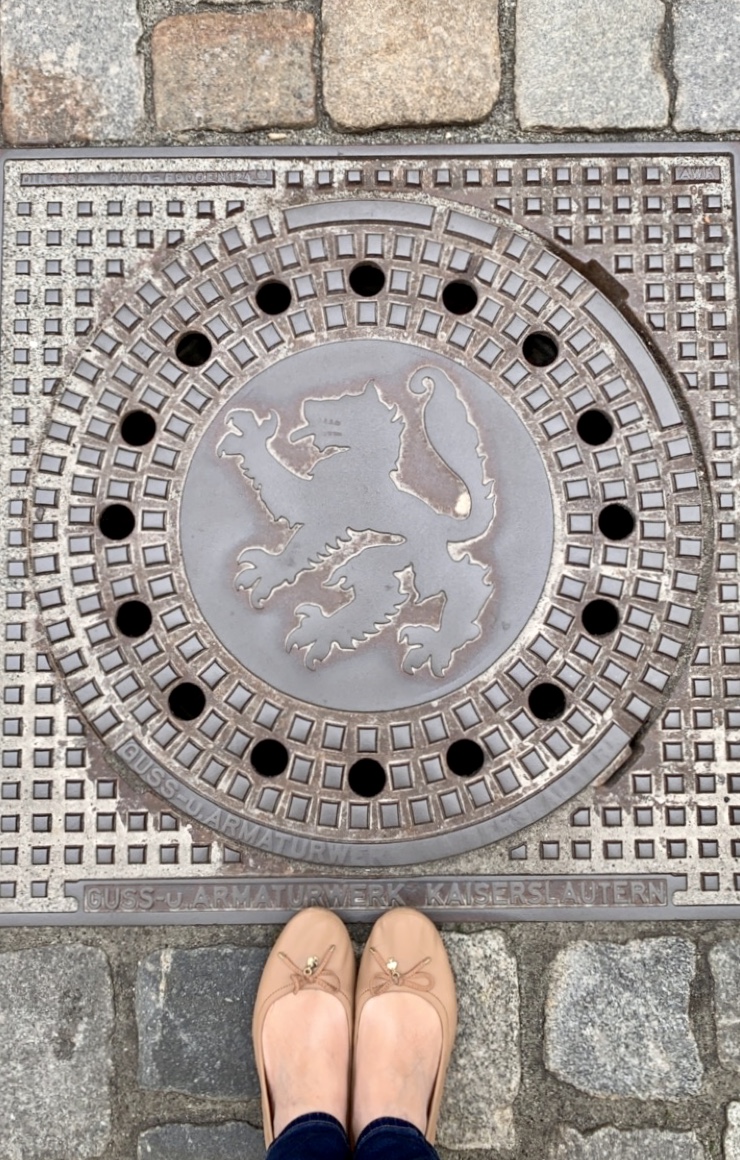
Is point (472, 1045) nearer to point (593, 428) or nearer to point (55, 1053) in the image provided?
point (55, 1053)

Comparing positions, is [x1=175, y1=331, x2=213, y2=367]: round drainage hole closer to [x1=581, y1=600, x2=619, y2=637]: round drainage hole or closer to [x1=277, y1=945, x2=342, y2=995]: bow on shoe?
[x1=581, y1=600, x2=619, y2=637]: round drainage hole

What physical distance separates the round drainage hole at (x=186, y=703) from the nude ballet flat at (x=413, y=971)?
0.61 metres

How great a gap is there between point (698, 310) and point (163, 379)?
1.23 meters

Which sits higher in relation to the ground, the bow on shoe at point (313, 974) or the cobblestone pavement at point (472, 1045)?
the bow on shoe at point (313, 974)

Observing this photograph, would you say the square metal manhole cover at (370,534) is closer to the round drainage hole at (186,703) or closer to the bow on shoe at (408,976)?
the round drainage hole at (186,703)

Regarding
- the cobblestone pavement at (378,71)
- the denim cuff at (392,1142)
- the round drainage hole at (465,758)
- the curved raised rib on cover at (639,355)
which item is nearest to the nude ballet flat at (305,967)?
the denim cuff at (392,1142)

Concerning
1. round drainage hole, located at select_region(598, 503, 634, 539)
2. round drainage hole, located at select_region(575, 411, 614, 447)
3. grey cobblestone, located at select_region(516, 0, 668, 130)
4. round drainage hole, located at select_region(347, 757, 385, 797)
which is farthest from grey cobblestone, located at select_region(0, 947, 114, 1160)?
grey cobblestone, located at select_region(516, 0, 668, 130)

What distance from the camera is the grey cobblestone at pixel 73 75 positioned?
2.15m

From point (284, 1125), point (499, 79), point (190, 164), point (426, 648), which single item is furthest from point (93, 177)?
point (284, 1125)

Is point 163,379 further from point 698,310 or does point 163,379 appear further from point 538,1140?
point 538,1140

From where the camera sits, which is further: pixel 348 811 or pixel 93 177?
pixel 93 177

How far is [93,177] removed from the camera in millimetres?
2143

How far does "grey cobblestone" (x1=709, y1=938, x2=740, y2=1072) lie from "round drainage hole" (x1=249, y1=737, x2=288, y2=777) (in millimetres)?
1003

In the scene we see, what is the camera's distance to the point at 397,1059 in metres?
1.88
